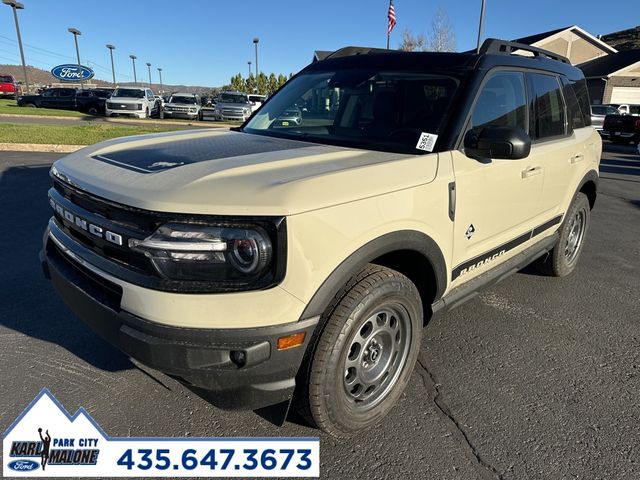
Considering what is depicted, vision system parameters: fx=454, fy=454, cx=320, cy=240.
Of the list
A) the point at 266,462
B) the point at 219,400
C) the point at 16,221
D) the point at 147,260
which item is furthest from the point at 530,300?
the point at 16,221

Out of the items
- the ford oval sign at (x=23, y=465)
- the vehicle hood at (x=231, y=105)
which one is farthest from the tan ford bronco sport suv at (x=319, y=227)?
the vehicle hood at (x=231, y=105)

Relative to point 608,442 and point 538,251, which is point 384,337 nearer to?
point 608,442

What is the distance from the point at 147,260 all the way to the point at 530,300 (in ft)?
11.3

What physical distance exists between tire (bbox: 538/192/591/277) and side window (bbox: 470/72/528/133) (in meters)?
1.44

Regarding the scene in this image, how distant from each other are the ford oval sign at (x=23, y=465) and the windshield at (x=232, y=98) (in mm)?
26338

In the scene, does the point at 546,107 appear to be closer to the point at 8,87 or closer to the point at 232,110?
the point at 232,110

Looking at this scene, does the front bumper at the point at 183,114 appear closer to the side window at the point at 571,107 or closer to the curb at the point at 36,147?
the curb at the point at 36,147

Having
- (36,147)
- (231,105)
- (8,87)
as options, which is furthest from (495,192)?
(8,87)

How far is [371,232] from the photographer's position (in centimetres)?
208

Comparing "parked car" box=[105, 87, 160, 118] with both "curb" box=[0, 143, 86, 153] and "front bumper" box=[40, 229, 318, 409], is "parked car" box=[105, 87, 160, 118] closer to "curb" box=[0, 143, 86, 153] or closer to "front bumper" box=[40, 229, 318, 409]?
"curb" box=[0, 143, 86, 153]

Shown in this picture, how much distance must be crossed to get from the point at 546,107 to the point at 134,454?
3708 millimetres

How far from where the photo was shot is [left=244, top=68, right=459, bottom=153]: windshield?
9.14 ft

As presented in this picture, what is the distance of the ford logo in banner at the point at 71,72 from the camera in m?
40.6

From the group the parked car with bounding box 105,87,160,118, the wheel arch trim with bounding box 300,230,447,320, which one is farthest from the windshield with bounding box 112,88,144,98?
the wheel arch trim with bounding box 300,230,447,320
